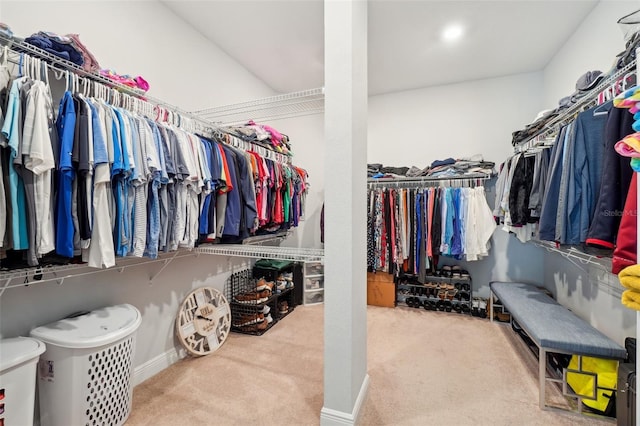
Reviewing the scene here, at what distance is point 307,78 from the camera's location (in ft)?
11.3

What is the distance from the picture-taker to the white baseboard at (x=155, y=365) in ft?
6.38

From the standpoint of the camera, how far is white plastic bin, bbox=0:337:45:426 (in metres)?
1.12

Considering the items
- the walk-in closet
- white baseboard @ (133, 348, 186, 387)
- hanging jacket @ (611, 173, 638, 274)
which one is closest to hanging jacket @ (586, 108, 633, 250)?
the walk-in closet

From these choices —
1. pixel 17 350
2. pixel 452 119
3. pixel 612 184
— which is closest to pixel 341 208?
pixel 612 184

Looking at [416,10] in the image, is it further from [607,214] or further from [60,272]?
[60,272]

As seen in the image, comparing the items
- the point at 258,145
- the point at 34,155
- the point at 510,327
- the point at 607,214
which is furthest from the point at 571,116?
the point at 34,155

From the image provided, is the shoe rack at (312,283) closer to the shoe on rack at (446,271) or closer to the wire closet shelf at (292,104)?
the shoe on rack at (446,271)

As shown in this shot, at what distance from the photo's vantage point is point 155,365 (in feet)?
6.75

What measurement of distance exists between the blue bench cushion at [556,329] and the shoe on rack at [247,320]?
212 centimetres

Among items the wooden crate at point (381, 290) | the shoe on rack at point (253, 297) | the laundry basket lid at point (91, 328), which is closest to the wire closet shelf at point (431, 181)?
the wooden crate at point (381, 290)

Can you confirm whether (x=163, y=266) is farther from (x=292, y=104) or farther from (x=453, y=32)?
(x=453, y=32)

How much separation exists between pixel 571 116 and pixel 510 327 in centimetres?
206

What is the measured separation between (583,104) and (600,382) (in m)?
1.64

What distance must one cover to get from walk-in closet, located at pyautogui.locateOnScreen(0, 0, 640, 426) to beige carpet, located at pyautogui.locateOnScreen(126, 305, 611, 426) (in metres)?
0.02
